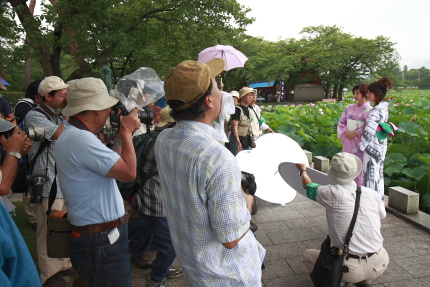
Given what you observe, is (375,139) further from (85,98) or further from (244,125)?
(85,98)

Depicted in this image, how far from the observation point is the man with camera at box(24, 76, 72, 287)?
8.14 ft

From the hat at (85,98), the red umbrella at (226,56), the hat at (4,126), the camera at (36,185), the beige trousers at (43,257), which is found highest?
the red umbrella at (226,56)

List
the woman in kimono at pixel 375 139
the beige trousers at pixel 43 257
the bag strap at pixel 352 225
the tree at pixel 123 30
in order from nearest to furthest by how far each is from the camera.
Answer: the bag strap at pixel 352 225, the beige trousers at pixel 43 257, the woman in kimono at pixel 375 139, the tree at pixel 123 30

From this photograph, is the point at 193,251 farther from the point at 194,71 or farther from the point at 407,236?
the point at 407,236

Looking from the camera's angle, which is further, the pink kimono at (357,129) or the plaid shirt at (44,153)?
the pink kimono at (357,129)

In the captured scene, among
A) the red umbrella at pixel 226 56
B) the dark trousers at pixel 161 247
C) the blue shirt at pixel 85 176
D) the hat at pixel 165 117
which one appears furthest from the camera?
the red umbrella at pixel 226 56

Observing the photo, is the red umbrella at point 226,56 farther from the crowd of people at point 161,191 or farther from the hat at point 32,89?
the hat at point 32,89

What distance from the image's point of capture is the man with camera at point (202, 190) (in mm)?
1178

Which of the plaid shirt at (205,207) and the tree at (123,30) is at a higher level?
the tree at (123,30)

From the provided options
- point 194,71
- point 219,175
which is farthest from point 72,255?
point 194,71

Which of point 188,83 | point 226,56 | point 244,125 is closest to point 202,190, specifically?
point 188,83

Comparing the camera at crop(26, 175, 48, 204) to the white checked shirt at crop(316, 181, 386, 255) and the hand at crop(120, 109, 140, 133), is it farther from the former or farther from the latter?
the white checked shirt at crop(316, 181, 386, 255)

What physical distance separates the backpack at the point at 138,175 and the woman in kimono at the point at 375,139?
274cm

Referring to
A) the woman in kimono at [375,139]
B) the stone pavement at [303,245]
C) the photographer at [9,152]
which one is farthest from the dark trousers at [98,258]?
the woman in kimono at [375,139]
